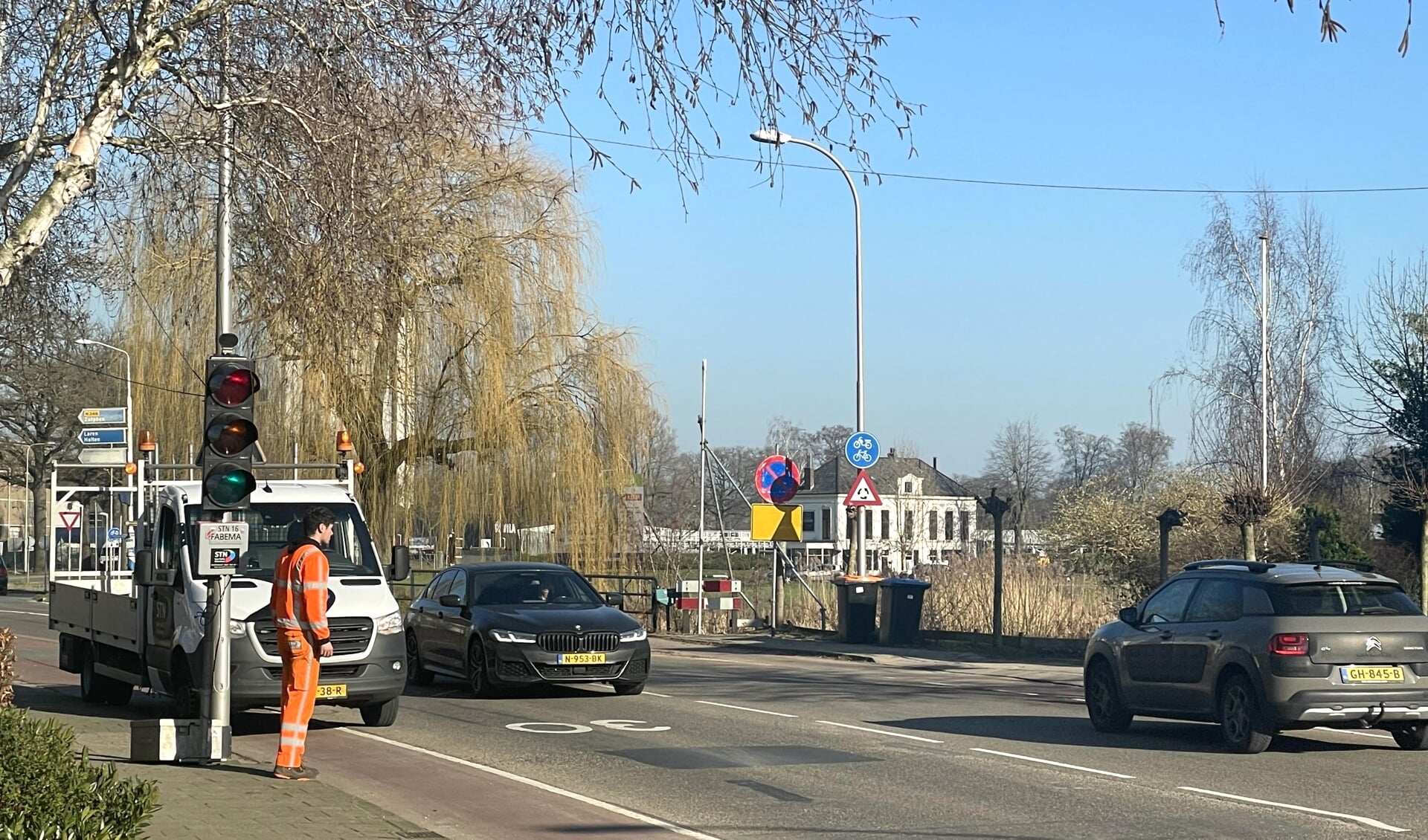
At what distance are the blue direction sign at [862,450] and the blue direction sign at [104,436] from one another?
13430 millimetres

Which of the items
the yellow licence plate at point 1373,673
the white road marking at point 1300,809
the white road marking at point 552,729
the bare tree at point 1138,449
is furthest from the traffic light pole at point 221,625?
the bare tree at point 1138,449

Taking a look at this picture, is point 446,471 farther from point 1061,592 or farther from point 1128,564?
point 1128,564

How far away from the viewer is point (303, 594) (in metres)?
11.8

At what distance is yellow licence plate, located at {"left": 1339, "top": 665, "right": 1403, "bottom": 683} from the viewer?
13164 mm

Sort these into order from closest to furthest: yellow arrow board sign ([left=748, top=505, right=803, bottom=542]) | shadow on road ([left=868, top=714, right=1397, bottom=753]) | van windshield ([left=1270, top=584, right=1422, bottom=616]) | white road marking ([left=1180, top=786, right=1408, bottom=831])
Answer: white road marking ([left=1180, top=786, right=1408, bottom=831]), van windshield ([left=1270, top=584, right=1422, bottom=616]), shadow on road ([left=868, top=714, right=1397, bottom=753]), yellow arrow board sign ([left=748, top=505, right=803, bottom=542])

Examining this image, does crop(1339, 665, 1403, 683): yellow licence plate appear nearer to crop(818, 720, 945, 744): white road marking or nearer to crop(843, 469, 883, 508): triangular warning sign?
crop(818, 720, 945, 744): white road marking

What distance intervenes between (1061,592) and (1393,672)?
15.9 meters

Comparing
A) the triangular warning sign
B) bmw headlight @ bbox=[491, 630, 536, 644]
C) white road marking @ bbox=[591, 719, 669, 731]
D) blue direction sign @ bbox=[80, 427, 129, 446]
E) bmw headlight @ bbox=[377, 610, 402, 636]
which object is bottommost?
white road marking @ bbox=[591, 719, 669, 731]

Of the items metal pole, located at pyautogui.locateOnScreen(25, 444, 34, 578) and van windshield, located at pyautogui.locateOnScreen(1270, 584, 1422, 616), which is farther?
metal pole, located at pyautogui.locateOnScreen(25, 444, 34, 578)

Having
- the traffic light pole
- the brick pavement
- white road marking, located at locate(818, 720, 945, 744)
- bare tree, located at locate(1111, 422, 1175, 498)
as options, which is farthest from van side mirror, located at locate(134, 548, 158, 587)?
bare tree, located at locate(1111, 422, 1175, 498)

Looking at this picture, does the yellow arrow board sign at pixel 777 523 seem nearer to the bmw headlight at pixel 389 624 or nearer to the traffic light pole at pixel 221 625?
the bmw headlight at pixel 389 624

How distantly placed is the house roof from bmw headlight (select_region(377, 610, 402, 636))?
302 ft

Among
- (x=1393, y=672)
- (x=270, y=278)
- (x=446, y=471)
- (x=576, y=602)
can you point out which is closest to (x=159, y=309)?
(x=446, y=471)

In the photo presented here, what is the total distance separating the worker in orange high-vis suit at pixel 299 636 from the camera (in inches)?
452
